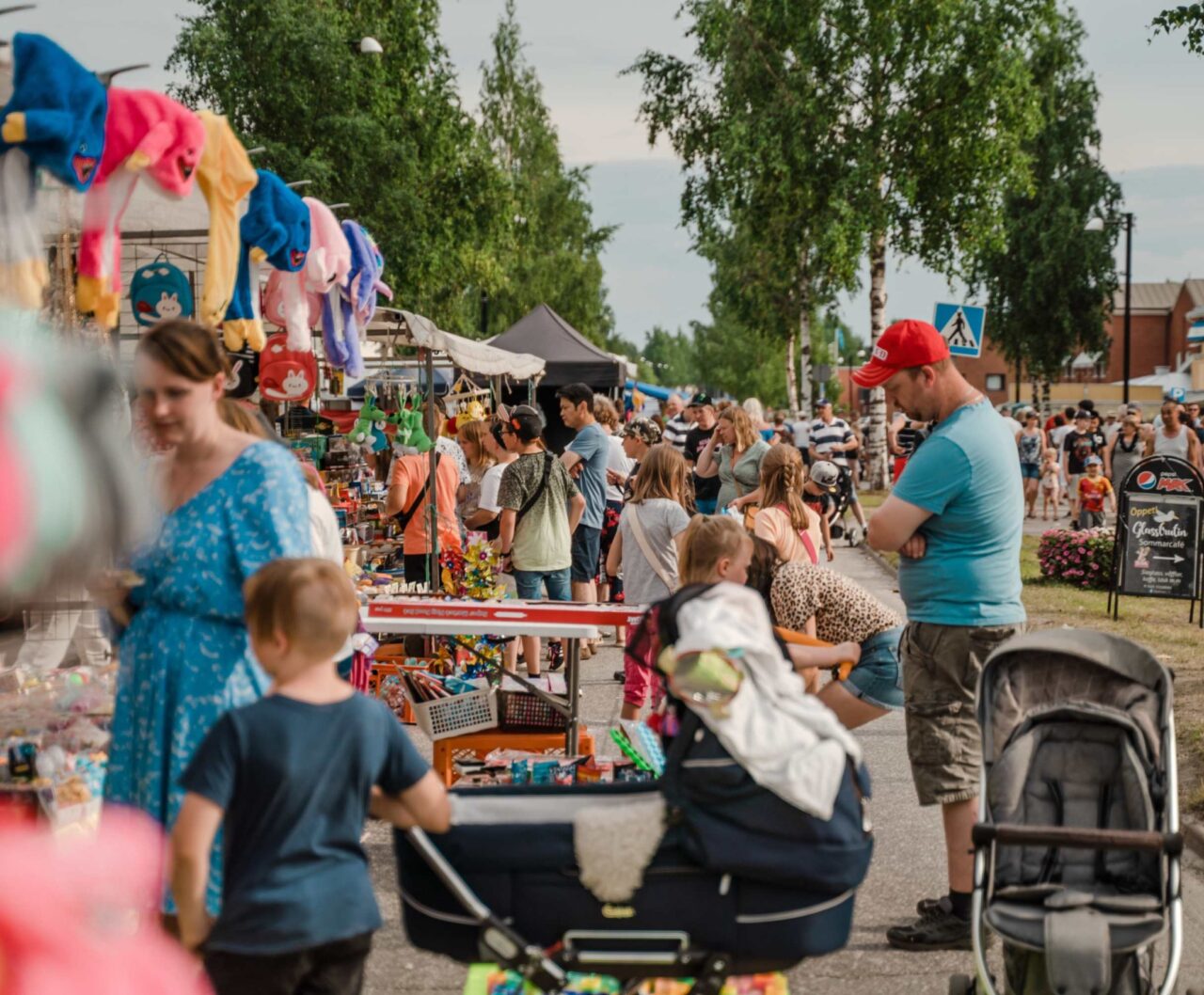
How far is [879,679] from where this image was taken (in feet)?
17.7

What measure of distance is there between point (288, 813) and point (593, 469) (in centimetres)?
767

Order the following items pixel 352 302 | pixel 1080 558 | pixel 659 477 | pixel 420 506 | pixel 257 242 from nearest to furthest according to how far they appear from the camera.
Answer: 1. pixel 257 242
2. pixel 352 302
3. pixel 659 477
4. pixel 420 506
5. pixel 1080 558

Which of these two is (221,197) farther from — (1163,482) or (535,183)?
(535,183)

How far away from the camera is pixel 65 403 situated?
91 centimetres

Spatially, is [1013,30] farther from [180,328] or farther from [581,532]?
[180,328]

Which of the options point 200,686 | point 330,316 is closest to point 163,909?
point 200,686

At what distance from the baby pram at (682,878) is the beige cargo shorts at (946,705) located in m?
1.65

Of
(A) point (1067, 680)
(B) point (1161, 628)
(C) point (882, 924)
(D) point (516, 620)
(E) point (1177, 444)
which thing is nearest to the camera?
(A) point (1067, 680)

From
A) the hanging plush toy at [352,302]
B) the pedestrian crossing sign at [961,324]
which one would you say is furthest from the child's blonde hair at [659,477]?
the pedestrian crossing sign at [961,324]

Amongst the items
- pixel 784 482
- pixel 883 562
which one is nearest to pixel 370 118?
pixel 883 562

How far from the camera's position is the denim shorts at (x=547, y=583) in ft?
30.7

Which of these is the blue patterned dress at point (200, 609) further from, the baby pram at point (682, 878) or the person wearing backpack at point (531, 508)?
the person wearing backpack at point (531, 508)

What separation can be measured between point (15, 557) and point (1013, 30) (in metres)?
29.8

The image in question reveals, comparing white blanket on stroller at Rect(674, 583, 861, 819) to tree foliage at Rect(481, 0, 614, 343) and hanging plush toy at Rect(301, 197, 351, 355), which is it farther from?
tree foliage at Rect(481, 0, 614, 343)
